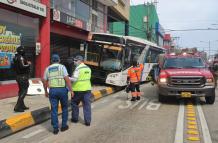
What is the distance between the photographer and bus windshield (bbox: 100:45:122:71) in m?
20.2

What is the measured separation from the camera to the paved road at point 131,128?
27.2 feet

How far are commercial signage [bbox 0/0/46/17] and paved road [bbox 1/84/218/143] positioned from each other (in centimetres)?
523

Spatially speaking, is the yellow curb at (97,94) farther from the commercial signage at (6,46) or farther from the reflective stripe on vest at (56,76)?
the reflective stripe on vest at (56,76)

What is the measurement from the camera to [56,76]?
29.4ft

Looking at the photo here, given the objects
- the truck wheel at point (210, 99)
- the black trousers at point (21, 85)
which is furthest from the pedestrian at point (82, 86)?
the truck wheel at point (210, 99)

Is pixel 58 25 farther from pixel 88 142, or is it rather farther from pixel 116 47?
pixel 88 142

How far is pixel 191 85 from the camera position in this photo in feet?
46.0

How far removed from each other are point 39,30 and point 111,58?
13.3ft

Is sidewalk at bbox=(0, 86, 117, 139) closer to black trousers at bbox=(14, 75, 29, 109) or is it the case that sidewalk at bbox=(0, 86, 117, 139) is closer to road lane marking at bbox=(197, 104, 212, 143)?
black trousers at bbox=(14, 75, 29, 109)

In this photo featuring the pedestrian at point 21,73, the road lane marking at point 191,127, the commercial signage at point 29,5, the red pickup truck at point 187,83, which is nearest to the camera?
the road lane marking at point 191,127

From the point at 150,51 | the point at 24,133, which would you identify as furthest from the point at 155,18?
the point at 24,133

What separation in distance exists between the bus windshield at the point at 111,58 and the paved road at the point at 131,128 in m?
6.80

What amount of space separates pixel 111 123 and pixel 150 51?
57.8 feet

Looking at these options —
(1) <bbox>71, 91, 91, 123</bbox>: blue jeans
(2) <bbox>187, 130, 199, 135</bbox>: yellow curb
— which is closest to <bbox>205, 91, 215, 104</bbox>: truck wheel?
(2) <bbox>187, 130, 199, 135</bbox>: yellow curb
